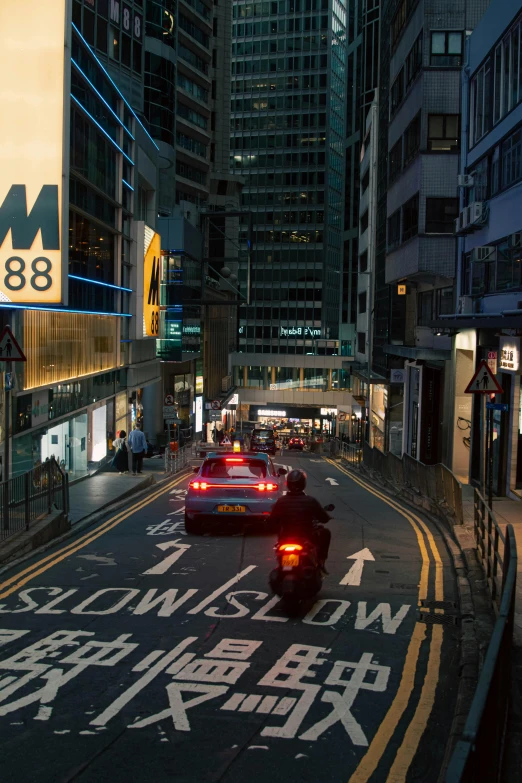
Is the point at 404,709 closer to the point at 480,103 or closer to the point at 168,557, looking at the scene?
the point at 168,557

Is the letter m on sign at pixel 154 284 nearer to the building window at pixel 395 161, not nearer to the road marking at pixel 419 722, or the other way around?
the building window at pixel 395 161

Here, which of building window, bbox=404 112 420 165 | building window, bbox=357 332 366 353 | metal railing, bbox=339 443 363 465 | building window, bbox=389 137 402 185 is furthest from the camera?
building window, bbox=357 332 366 353

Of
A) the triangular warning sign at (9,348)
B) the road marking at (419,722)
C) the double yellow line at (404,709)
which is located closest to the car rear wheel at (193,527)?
the triangular warning sign at (9,348)

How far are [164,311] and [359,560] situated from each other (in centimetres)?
4174

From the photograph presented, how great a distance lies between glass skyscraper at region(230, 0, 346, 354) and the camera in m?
146

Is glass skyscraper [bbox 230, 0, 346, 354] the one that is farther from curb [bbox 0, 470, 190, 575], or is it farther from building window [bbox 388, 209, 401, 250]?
curb [bbox 0, 470, 190, 575]

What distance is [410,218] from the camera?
38.1 meters

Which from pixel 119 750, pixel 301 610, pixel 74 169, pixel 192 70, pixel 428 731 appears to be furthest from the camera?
pixel 192 70

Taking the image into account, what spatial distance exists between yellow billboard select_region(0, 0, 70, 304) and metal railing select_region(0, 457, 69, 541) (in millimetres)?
4737

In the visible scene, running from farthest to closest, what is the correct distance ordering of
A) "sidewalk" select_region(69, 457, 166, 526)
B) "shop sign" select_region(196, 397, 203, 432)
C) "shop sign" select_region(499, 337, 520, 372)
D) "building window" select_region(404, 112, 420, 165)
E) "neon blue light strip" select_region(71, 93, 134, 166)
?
"shop sign" select_region(196, 397, 203, 432) < "building window" select_region(404, 112, 420, 165) < "neon blue light strip" select_region(71, 93, 134, 166) < "shop sign" select_region(499, 337, 520, 372) < "sidewalk" select_region(69, 457, 166, 526)

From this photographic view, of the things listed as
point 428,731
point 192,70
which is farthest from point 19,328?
point 192,70

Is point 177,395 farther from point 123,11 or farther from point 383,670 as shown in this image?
point 383,670

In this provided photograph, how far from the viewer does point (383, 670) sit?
8.77 m

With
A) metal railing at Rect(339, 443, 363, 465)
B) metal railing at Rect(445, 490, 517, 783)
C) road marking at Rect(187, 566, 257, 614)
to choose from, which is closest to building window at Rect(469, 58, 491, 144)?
road marking at Rect(187, 566, 257, 614)
